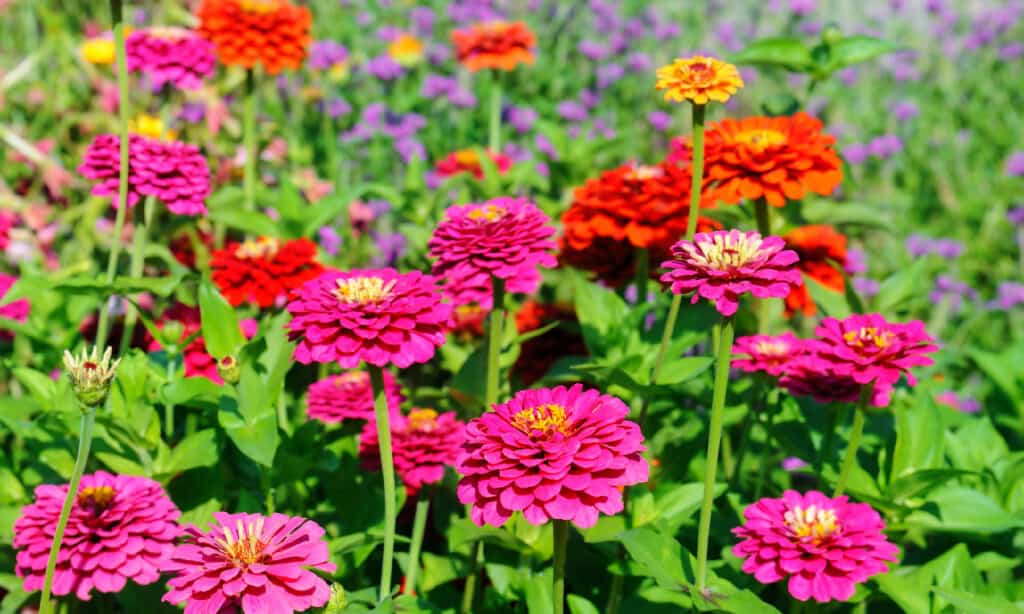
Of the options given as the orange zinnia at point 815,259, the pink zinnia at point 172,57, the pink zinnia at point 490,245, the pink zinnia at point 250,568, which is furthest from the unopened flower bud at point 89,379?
the orange zinnia at point 815,259

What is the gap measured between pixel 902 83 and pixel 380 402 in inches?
171

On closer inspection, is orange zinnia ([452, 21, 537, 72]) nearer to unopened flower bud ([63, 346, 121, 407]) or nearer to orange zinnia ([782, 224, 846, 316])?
orange zinnia ([782, 224, 846, 316])

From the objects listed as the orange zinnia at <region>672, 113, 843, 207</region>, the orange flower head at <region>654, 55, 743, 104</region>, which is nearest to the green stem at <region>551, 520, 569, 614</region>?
the orange flower head at <region>654, 55, 743, 104</region>

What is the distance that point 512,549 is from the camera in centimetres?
158

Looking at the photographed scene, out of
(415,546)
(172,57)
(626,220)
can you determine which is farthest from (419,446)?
(172,57)

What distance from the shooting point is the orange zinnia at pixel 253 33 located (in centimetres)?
221

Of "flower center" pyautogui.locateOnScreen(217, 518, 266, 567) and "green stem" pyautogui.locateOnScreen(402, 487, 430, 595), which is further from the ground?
"flower center" pyautogui.locateOnScreen(217, 518, 266, 567)

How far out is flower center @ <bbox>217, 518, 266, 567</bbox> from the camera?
1070 mm

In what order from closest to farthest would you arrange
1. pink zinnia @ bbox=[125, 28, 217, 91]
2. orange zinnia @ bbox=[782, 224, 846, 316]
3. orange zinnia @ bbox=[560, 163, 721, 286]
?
orange zinnia @ bbox=[560, 163, 721, 286]
orange zinnia @ bbox=[782, 224, 846, 316]
pink zinnia @ bbox=[125, 28, 217, 91]

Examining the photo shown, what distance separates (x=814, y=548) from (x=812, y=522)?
80mm

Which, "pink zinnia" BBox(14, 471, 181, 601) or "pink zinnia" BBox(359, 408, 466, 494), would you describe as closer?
"pink zinnia" BBox(14, 471, 181, 601)

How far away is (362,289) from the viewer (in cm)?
131

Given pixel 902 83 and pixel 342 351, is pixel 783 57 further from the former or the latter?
pixel 902 83

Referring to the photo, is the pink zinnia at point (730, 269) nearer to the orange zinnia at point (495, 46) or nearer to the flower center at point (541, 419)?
the flower center at point (541, 419)
